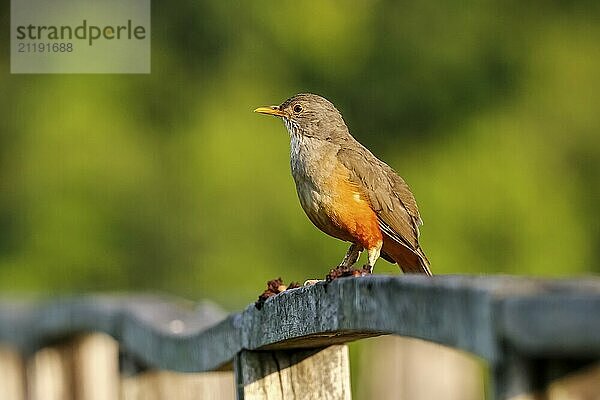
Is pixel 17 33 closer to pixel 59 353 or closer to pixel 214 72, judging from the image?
pixel 214 72

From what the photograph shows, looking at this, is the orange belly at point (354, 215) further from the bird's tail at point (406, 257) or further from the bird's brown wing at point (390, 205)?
the bird's tail at point (406, 257)

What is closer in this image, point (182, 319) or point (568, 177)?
point (182, 319)

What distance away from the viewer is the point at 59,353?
6.61 metres

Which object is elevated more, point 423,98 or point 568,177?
point 423,98

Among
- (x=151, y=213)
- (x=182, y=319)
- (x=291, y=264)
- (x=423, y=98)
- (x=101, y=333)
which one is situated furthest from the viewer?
(x=423, y=98)

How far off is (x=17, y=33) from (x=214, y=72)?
2.68m

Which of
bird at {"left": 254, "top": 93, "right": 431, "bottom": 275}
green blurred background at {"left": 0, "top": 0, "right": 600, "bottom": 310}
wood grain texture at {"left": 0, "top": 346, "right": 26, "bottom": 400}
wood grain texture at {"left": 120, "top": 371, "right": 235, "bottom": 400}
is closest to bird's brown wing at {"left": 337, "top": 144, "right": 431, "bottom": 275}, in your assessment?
bird at {"left": 254, "top": 93, "right": 431, "bottom": 275}

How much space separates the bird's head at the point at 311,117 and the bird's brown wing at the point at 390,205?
0.67 ft

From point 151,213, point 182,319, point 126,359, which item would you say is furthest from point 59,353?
point 151,213

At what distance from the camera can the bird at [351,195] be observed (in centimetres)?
609

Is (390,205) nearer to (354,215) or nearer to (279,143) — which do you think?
(354,215)

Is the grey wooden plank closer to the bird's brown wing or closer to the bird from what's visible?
the bird

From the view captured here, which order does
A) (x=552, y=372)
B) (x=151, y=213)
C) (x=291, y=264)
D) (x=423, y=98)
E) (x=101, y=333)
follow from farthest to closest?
(x=423, y=98) < (x=151, y=213) < (x=291, y=264) < (x=101, y=333) < (x=552, y=372)

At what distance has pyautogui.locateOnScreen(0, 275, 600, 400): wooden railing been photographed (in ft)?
7.04
